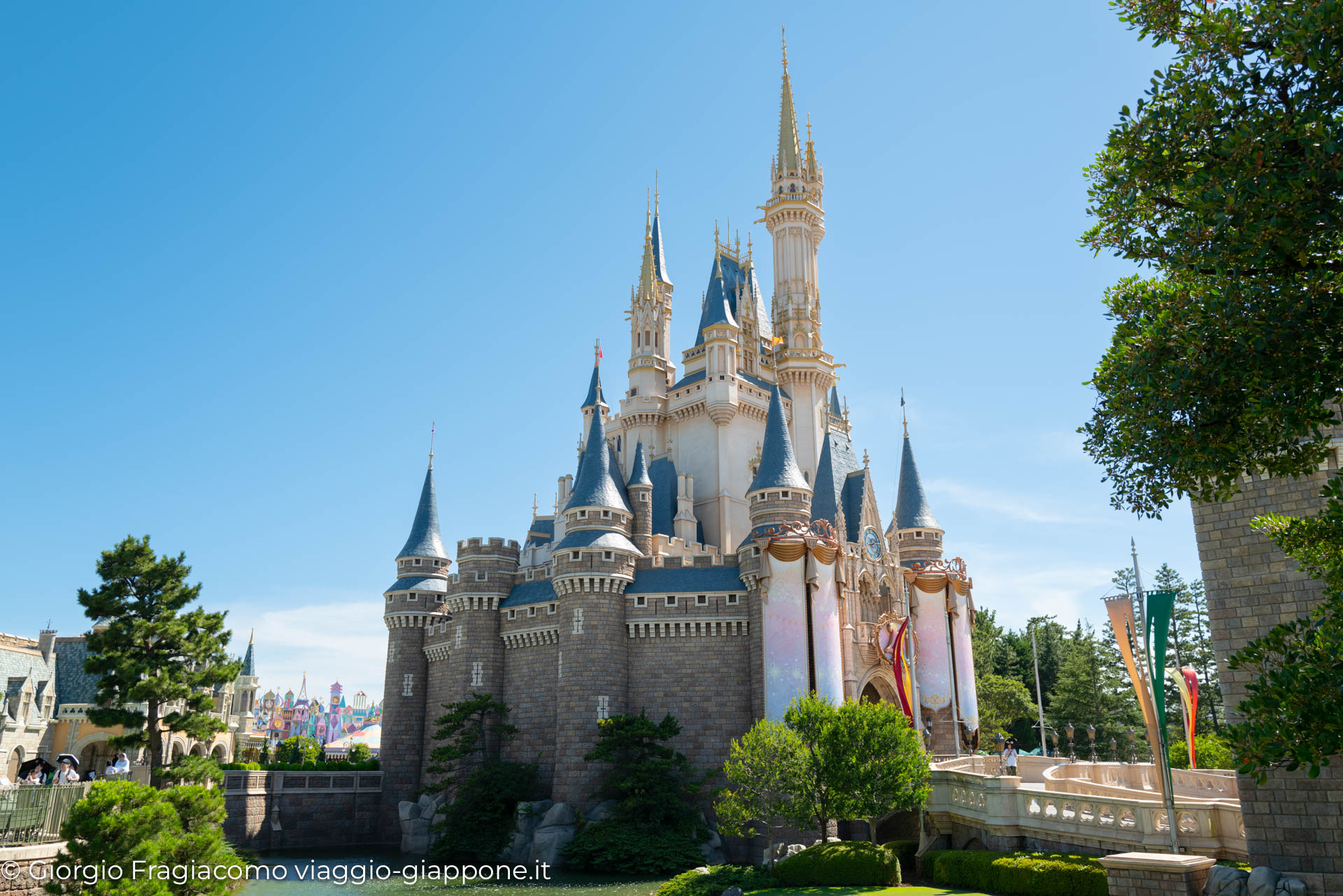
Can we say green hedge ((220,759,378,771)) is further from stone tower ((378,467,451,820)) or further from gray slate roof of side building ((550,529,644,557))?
gray slate roof of side building ((550,529,644,557))

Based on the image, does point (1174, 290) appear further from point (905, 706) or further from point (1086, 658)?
point (1086, 658)

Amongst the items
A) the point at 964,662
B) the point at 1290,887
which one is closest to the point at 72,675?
the point at 964,662

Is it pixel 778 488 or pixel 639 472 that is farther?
pixel 639 472

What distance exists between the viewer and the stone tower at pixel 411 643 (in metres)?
40.9

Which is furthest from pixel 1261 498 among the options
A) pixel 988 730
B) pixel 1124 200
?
pixel 988 730

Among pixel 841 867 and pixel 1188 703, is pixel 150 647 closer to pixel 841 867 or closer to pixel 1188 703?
pixel 841 867

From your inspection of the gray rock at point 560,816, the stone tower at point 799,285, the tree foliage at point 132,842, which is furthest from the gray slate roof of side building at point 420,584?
the tree foliage at point 132,842

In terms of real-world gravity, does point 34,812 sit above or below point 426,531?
below

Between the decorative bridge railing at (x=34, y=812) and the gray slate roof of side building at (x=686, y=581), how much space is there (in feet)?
69.3

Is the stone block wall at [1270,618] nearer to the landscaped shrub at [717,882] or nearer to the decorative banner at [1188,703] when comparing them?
the decorative banner at [1188,703]

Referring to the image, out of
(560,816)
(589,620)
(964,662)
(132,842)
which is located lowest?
(560,816)

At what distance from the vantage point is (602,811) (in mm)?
31906

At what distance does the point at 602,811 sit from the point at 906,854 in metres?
11.4

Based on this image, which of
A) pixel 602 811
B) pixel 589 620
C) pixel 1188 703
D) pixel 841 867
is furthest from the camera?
pixel 589 620
